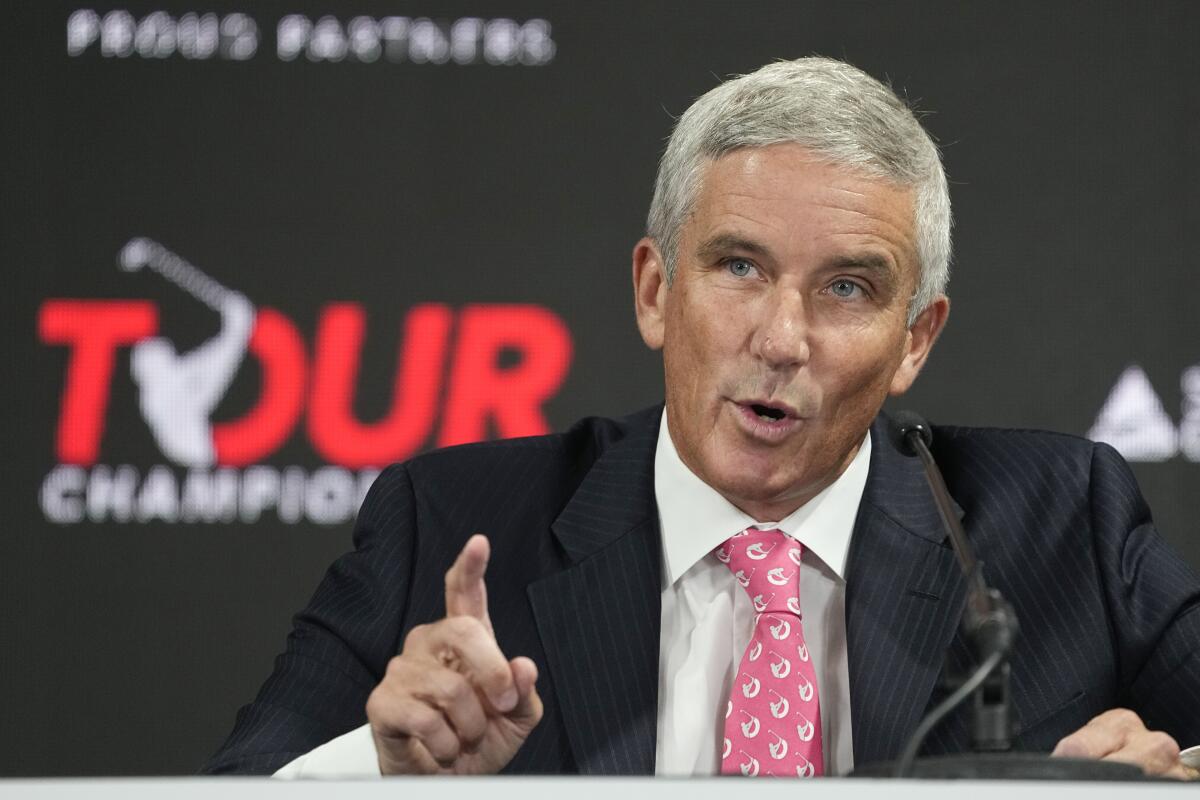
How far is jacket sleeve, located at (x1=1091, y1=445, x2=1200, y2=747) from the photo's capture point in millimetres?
2102

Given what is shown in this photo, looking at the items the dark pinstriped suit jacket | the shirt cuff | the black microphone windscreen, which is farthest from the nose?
the shirt cuff

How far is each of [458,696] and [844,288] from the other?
0.84 meters

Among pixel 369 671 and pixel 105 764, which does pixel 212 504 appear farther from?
pixel 369 671

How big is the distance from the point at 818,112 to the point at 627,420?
1.88 ft

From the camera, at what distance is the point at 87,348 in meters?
3.06

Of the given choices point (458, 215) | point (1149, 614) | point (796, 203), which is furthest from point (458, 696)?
point (458, 215)

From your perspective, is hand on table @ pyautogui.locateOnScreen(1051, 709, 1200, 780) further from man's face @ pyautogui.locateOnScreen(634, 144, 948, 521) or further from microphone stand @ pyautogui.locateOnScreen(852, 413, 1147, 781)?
man's face @ pyautogui.locateOnScreen(634, 144, 948, 521)

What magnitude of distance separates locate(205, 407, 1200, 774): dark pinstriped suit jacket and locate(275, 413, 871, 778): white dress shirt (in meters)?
0.03

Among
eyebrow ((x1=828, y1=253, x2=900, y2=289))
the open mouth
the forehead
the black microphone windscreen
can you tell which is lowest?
the open mouth

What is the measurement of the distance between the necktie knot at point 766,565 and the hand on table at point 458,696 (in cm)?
48

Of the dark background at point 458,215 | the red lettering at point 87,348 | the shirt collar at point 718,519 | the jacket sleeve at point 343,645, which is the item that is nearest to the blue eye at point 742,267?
the shirt collar at point 718,519

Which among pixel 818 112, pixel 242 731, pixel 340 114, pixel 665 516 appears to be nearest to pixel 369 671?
pixel 242 731

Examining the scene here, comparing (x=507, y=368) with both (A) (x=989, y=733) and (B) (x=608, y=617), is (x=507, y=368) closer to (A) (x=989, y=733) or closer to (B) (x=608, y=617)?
(B) (x=608, y=617)

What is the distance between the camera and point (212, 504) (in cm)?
307
